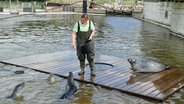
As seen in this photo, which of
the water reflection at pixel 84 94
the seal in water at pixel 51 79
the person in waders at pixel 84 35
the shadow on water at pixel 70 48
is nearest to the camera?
the water reflection at pixel 84 94

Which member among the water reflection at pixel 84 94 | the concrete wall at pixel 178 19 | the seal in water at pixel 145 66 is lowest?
the water reflection at pixel 84 94

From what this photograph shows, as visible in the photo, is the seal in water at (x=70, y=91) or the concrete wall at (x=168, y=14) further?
the concrete wall at (x=168, y=14)

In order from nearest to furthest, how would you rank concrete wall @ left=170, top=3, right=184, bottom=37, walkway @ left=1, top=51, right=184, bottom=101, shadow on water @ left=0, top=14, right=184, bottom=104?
shadow on water @ left=0, top=14, right=184, bottom=104 < walkway @ left=1, top=51, right=184, bottom=101 < concrete wall @ left=170, top=3, right=184, bottom=37

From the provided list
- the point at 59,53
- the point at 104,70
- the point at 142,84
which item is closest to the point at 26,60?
the point at 59,53

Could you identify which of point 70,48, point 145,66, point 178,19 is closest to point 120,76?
point 145,66

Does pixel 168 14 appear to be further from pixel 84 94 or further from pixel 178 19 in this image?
pixel 84 94

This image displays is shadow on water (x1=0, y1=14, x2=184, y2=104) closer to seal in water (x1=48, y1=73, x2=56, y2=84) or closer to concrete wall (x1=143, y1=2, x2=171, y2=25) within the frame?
seal in water (x1=48, y1=73, x2=56, y2=84)

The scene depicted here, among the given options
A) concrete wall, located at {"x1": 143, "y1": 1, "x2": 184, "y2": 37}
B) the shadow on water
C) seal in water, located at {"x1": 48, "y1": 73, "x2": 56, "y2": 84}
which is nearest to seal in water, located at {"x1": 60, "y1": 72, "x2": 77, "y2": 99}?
the shadow on water

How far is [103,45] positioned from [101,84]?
8646 mm

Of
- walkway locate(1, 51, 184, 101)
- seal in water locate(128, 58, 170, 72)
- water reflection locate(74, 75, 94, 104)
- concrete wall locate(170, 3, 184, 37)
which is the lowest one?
water reflection locate(74, 75, 94, 104)

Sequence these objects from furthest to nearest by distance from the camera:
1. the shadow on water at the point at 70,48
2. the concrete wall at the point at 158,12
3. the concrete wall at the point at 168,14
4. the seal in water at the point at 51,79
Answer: the concrete wall at the point at 158,12 < the concrete wall at the point at 168,14 < the seal in water at the point at 51,79 < the shadow on water at the point at 70,48

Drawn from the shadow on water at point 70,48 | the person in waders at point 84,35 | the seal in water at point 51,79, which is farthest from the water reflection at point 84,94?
the person in waders at point 84,35

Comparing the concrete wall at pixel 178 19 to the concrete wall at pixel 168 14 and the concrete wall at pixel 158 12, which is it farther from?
the concrete wall at pixel 158 12

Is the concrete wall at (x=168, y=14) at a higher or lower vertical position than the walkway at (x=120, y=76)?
higher
